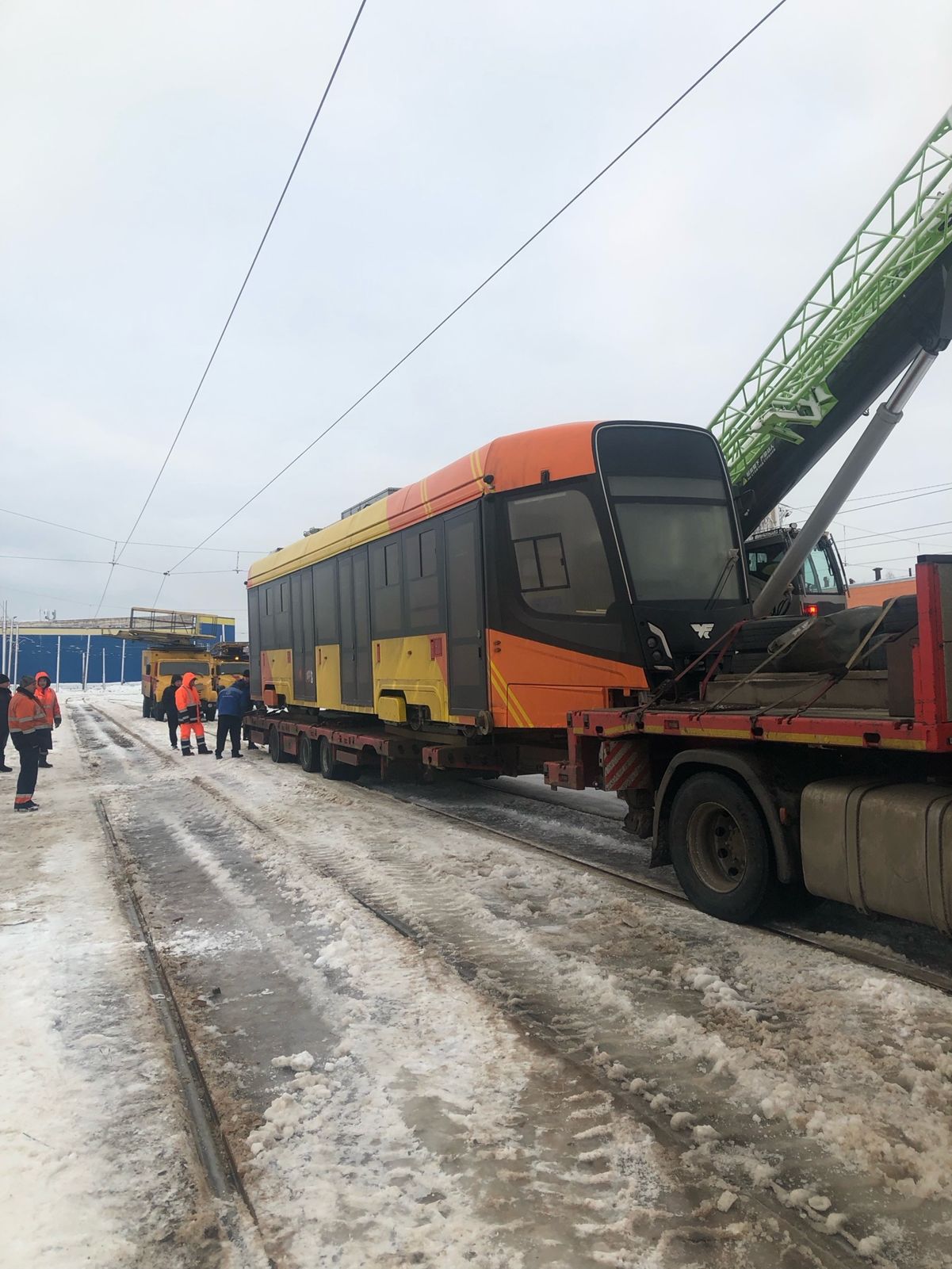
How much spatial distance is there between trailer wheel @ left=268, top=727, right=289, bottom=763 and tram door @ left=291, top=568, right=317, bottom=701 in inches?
55.8

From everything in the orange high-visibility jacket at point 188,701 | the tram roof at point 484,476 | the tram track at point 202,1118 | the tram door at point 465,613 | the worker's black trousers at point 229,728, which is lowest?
the tram track at point 202,1118

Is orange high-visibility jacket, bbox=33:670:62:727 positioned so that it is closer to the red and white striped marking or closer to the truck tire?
the truck tire

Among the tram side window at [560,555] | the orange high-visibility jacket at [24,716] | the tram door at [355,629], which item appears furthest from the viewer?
the tram door at [355,629]

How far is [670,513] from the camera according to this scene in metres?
7.35

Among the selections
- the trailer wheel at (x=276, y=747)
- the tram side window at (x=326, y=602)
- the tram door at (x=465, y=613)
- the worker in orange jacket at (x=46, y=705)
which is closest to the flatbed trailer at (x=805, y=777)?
the tram door at (x=465, y=613)

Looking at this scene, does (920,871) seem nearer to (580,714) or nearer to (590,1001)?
(590,1001)

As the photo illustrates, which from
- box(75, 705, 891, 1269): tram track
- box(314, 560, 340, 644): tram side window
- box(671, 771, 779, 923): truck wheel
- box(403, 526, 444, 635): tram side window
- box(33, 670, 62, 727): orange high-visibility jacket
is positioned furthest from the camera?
box(33, 670, 62, 727): orange high-visibility jacket

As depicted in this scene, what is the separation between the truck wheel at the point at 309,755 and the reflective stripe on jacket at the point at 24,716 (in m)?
4.04

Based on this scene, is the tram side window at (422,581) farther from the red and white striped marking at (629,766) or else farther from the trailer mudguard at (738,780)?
the trailer mudguard at (738,780)

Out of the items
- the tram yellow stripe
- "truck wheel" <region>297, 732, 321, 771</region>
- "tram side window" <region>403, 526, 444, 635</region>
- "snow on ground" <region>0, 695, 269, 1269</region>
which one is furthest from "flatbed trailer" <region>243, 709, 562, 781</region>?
"snow on ground" <region>0, 695, 269, 1269</region>

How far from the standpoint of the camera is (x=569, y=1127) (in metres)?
3.19

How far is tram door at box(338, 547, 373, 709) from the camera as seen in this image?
11078 millimetres

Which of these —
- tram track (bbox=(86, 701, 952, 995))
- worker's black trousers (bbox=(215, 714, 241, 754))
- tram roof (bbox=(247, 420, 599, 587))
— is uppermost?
tram roof (bbox=(247, 420, 599, 587))

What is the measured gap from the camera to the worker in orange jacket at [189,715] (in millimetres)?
17406
